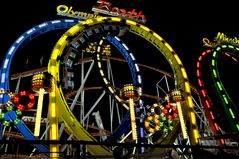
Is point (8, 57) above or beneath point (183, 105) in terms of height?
above

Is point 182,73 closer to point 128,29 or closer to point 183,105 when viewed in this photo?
point 183,105

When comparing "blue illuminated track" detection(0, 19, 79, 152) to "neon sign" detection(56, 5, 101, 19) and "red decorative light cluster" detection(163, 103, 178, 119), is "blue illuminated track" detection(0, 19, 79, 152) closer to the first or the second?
"neon sign" detection(56, 5, 101, 19)

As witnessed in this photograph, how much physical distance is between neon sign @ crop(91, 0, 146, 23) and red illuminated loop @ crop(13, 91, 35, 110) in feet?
23.4

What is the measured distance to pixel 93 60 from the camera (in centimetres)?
1678

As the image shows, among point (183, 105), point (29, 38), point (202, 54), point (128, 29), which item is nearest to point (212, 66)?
point (202, 54)

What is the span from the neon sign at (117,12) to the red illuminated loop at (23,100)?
7135mm

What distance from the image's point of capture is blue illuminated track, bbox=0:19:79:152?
10094 mm


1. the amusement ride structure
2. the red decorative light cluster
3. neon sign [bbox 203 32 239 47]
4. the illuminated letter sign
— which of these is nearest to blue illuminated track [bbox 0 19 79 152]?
the amusement ride structure

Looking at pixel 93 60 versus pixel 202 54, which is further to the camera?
pixel 202 54

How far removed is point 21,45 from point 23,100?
2.71 meters

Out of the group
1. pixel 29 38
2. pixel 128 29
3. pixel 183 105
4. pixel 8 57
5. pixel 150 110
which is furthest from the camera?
pixel 150 110

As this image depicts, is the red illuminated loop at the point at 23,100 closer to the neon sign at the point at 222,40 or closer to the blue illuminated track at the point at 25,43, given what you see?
the blue illuminated track at the point at 25,43

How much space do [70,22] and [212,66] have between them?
10.1 m

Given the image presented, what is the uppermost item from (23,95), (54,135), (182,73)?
(182,73)
